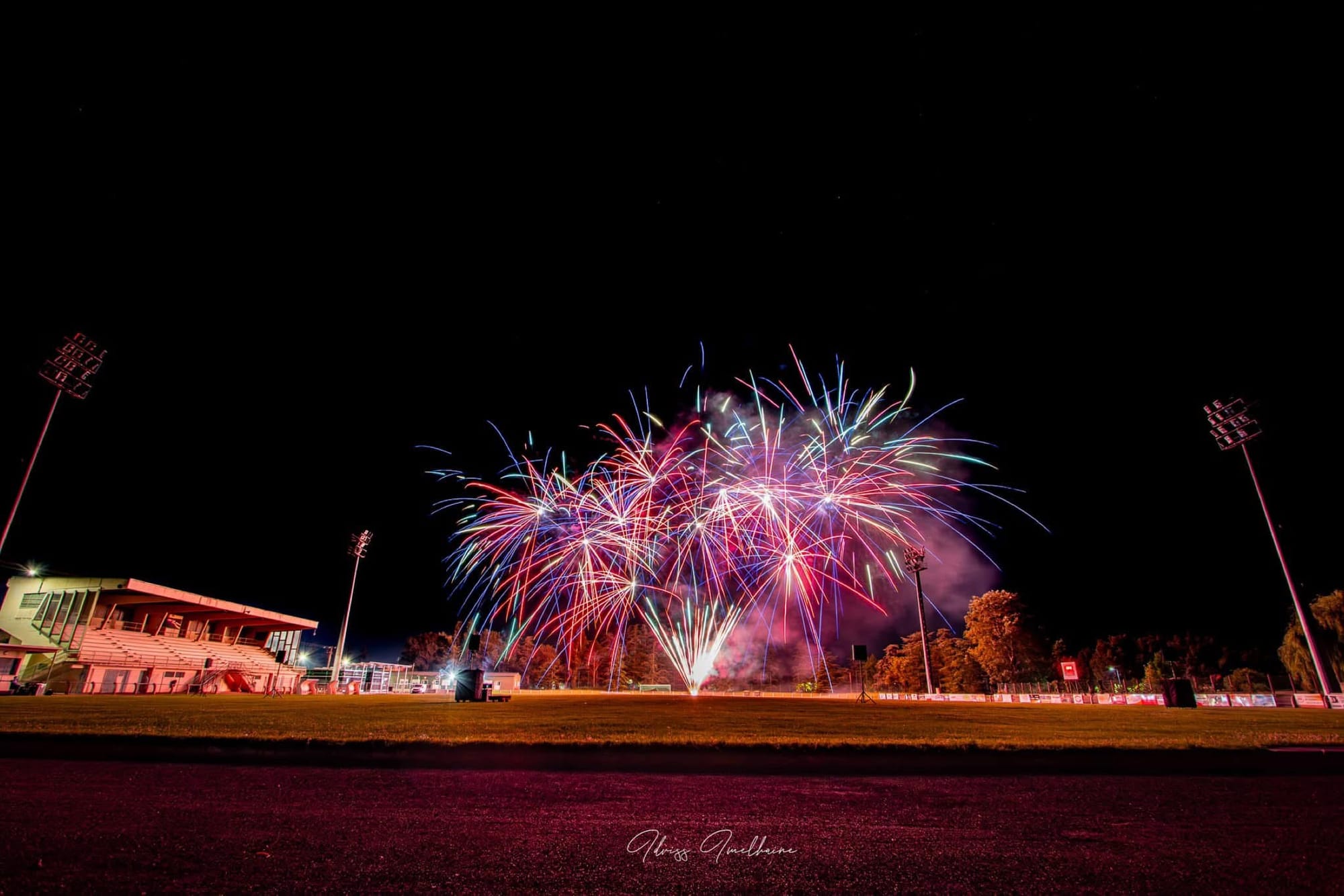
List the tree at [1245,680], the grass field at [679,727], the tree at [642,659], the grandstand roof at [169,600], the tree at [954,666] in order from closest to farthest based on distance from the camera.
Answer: the grass field at [679,727]
the grandstand roof at [169,600]
the tree at [1245,680]
the tree at [954,666]
the tree at [642,659]

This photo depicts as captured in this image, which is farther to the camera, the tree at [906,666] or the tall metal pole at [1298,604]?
the tree at [906,666]

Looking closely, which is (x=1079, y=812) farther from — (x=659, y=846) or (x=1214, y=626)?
(x=1214, y=626)

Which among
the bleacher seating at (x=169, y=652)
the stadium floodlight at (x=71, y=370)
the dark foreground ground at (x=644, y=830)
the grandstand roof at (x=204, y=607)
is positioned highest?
the stadium floodlight at (x=71, y=370)

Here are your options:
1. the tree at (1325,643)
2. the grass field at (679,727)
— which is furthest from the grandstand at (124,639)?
the tree at (1325,643)

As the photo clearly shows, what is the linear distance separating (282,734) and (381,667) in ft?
222

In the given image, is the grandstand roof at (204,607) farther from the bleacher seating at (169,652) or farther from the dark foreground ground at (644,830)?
the dark foreground ground at (644,830)

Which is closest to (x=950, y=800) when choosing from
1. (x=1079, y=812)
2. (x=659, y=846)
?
(x=1079, y=812)

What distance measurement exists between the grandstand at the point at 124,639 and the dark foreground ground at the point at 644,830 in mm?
45349

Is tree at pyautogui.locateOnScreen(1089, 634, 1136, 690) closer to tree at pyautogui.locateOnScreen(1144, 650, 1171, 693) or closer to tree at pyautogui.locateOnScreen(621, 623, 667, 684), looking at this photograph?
tree at pyautogui.locateOnScreen(1144, 650, 1171, 693)

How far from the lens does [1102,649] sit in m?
75.1

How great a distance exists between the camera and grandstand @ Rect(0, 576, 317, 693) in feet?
133

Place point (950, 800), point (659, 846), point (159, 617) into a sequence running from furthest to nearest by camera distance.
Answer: point (159, 617) → point (950, 800) → point (659, 846)

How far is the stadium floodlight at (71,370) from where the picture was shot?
27.4m

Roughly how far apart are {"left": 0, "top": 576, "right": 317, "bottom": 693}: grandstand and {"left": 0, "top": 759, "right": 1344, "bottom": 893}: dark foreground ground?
45.3 meters
